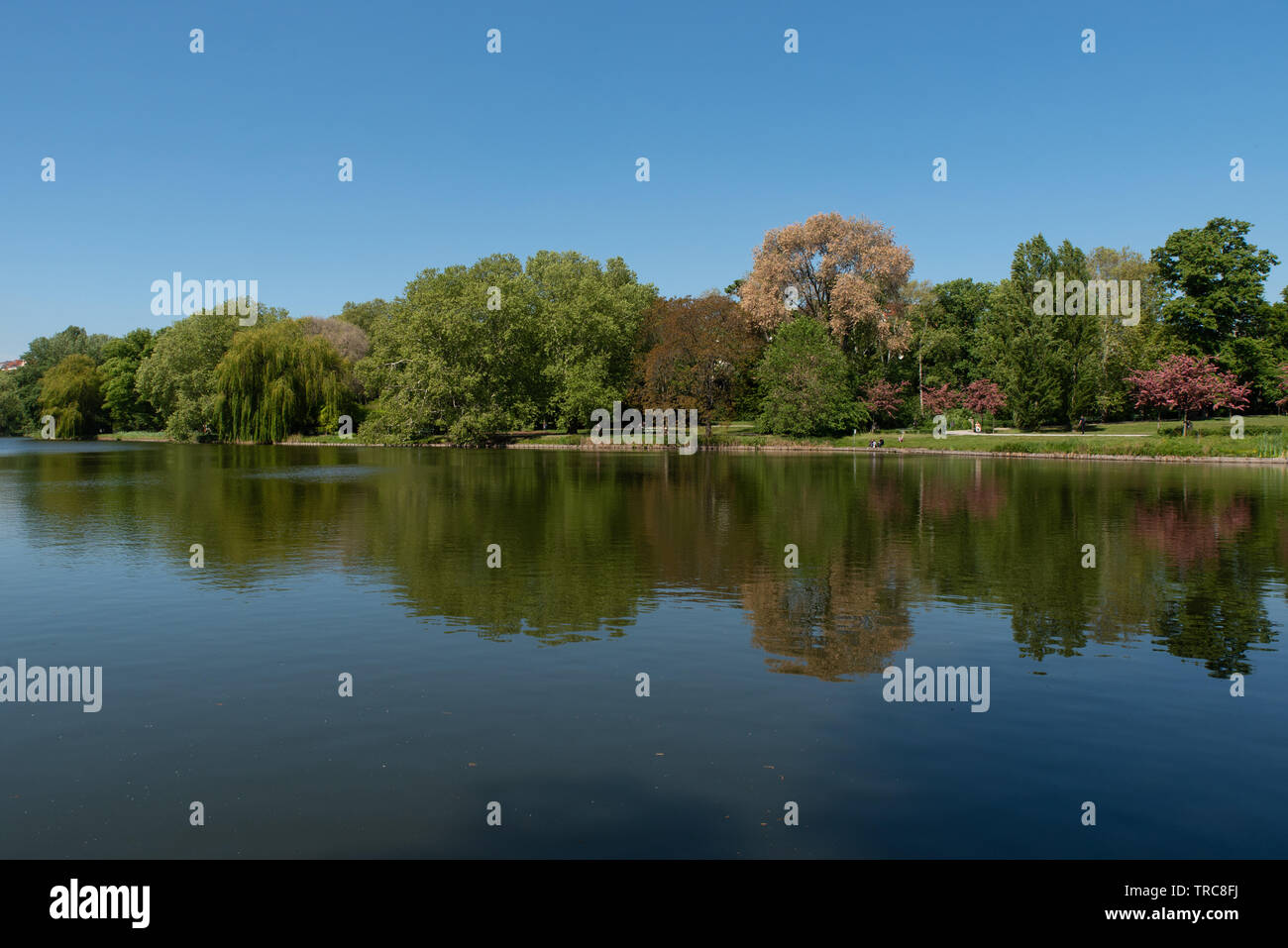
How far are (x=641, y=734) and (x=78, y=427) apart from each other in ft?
490

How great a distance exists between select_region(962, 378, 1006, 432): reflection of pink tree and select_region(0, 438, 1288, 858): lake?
208ft

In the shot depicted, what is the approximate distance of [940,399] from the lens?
9712 centimetres

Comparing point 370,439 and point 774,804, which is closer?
point 774,804

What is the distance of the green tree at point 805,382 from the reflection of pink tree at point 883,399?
87.0 inches

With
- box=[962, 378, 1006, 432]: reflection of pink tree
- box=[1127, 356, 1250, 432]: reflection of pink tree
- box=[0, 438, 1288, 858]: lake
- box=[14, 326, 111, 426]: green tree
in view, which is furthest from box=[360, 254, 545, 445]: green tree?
box=[14, 326, 111, 426]: green tree

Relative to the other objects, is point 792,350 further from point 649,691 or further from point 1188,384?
point 649,691

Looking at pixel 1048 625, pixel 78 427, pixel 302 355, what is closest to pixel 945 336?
pixel 302 355

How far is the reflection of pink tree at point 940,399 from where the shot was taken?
96750 millimetres

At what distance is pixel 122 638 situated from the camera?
51.8ft

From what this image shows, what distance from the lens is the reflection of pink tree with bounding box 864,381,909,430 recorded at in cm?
9288

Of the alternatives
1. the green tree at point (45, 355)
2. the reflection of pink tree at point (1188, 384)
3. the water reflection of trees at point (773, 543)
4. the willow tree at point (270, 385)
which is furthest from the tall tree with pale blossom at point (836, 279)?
the green tree at point (45, 355)
